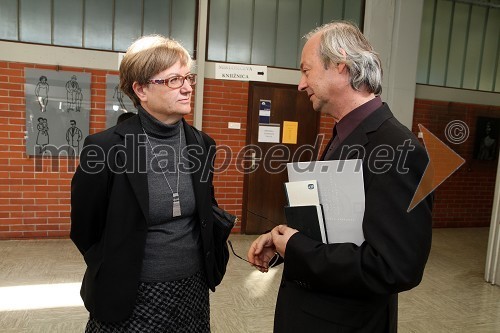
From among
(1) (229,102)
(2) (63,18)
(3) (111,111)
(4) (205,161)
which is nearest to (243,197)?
(1) (229,102)

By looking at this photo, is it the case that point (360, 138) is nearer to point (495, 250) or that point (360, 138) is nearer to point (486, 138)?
point (495, 250)

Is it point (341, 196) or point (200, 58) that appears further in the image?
point (200, 58)

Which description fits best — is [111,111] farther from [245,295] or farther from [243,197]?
[245,295]

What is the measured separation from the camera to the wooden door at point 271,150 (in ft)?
18.0

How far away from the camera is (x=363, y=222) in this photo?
3.41 feet

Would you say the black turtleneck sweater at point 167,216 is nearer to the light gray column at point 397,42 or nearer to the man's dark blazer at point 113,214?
the man's dark blazer at point 113,214

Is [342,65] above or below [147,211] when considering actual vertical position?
above

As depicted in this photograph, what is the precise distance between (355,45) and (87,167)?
100 centimetres

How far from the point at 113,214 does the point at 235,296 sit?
239 cm

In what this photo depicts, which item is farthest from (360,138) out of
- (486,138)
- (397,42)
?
(486,138)

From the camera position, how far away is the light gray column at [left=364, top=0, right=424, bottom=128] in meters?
5.48

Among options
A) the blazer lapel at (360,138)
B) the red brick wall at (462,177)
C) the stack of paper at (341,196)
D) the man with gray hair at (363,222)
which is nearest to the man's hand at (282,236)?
the man with gray hair at (363,222)

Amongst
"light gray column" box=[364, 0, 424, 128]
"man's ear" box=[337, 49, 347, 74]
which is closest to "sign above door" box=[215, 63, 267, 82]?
"light gray column" box=[364, 0, 424, 128]

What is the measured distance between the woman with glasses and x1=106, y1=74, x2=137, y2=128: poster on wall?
11.9ft
